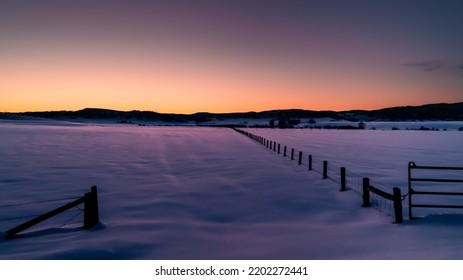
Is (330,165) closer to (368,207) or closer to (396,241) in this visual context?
(368,207)

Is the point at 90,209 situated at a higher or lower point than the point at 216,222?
higher

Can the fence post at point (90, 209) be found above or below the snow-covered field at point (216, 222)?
above

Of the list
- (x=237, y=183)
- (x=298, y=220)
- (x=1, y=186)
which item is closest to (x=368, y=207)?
(x=298, y=220)

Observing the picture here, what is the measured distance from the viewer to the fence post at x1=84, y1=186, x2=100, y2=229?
8820mm

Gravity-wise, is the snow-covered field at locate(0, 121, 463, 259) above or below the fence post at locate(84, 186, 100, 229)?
below

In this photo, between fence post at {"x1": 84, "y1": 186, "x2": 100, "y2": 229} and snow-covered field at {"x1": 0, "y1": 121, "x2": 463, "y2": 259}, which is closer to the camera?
snow-covered field at {"x1": 0, "y1": 121, "x2": 463, "y2": 259}

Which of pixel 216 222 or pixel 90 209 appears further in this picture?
pixel 216 222

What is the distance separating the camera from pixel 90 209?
893 centimetres

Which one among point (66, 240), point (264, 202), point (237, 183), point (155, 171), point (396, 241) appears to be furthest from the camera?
point (155, 171)

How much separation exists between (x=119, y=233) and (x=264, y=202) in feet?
16.8

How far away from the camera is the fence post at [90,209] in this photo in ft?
28.9

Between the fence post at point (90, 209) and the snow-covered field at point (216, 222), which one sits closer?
the snow-covered field at point (216, 222)

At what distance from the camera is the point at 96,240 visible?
25.3 ft

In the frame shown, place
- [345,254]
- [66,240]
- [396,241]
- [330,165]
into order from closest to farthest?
[345,254], [396,241], [66,240], [330,165]
